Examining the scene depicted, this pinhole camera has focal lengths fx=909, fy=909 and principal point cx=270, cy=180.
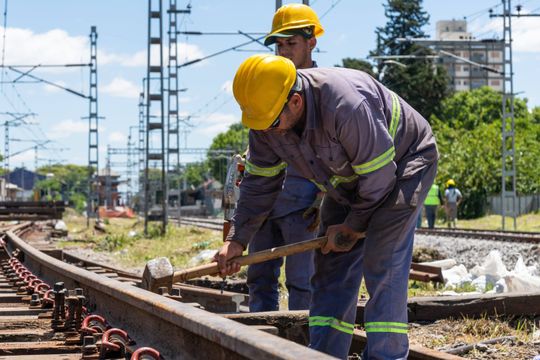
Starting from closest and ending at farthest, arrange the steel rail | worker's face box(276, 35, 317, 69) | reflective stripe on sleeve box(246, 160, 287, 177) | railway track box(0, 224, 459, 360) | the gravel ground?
the steel rail < railway track box(0, 224, 459, 360) < reflective stripe on sleeve box(246, 160, 287, 177) < worker's face box(276, 35, 317, 69) < the gravel ground

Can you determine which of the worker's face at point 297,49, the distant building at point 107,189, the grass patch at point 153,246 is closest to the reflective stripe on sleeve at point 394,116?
the worker's face at point 297,49

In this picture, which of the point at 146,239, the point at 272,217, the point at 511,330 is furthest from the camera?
the point at 146,239

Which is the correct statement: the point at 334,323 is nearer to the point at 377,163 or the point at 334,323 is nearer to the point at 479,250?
the point at 377,163

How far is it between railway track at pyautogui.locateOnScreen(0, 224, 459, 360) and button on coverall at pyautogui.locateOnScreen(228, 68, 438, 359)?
1.10 ft

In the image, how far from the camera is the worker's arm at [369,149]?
3.84m

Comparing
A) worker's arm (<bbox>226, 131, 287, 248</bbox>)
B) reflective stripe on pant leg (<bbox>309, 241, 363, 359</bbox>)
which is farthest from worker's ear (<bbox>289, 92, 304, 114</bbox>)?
reflective stripe on pant leg (<bbox>309, 241, 363, 359</bbox>)

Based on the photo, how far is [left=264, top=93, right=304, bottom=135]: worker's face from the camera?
393 cm

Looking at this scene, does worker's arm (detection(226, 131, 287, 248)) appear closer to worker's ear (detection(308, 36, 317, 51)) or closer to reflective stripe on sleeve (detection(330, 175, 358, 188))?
reflective stripe on sleeve (detection(330, 175, 358, 188))

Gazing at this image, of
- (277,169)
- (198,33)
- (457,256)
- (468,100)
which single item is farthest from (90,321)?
(468,100)

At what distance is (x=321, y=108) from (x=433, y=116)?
64.1 meters

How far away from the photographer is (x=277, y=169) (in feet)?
15.4

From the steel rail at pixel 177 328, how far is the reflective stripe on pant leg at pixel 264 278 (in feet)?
3.34

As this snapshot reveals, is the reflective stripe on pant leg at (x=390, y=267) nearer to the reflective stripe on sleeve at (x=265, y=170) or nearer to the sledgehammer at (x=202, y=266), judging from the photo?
the sledgehammer at (x=202, y=266)

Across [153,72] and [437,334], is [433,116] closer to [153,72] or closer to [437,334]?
[153,72]
